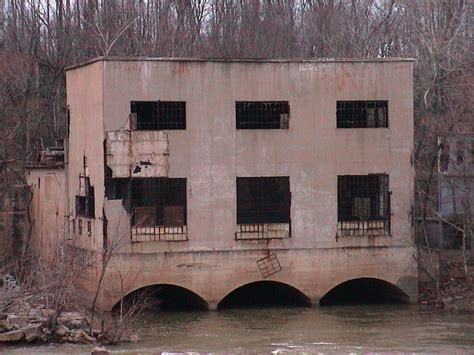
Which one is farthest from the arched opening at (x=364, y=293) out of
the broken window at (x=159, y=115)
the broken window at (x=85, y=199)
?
the broken window at (x=85, y=199)

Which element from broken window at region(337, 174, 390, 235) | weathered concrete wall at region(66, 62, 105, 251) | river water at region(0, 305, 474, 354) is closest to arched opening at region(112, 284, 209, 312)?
river water at region(0, 305, 474, 354)

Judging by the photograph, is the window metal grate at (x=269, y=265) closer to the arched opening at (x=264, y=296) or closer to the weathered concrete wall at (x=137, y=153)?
the arched opening at (x=264, y=296)

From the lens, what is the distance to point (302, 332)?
3853 centimetres

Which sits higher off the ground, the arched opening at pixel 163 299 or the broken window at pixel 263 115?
the broken window at pixel 263 115

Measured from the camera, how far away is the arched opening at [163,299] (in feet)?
137

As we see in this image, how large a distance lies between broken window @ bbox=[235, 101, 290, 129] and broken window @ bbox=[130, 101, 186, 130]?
205 centimetres

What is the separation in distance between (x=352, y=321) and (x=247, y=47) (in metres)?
36.5

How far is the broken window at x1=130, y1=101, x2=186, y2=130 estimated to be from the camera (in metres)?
42.8

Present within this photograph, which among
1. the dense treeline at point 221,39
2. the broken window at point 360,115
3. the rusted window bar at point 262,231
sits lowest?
the rusted window bar at point 262,231

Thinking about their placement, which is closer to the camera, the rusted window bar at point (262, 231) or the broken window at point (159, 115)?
the broken window at point (159, 115)

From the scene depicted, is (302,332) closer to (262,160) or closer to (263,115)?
(262,160)

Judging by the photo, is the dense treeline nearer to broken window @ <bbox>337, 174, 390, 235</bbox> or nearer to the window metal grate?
Answer: broken window @ <bbox>337, 174, 390, 235</bbox>

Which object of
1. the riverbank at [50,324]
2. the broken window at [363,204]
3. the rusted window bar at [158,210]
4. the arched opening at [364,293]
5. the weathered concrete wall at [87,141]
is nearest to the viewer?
the riverbank at [50,324]

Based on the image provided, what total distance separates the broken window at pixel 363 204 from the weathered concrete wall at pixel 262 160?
283 millimetres
